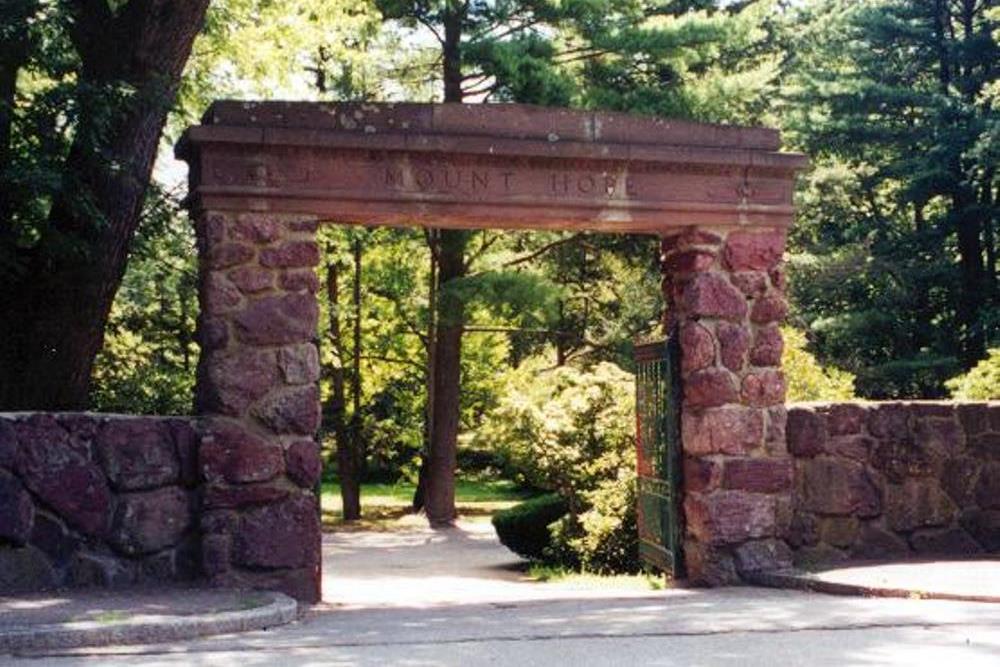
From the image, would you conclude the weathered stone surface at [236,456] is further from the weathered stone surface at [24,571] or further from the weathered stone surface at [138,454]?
the weathered stone surface at [24,571]

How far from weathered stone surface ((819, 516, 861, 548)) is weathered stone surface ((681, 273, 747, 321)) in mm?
1739

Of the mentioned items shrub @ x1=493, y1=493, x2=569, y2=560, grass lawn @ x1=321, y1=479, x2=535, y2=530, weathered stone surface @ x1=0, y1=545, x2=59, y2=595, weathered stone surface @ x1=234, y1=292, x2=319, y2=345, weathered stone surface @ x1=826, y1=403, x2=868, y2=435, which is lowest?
grass lawn @ x1=321, y1=479, x2=535, y2=530

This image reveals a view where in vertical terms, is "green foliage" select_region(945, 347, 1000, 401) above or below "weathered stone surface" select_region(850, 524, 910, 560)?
above

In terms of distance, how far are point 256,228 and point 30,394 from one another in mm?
2735

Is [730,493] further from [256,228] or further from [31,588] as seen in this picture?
[31,588]

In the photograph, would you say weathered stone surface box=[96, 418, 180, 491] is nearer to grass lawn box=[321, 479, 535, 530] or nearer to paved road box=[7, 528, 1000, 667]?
paved road box=[7, 528, 1000, 667]

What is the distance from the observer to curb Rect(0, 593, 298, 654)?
6.19 m

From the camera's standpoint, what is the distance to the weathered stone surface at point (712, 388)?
31.3 feet

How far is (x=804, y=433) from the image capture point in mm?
9828

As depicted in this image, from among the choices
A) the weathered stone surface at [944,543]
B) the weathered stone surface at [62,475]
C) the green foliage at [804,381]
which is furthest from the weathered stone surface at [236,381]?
the green foliage at [804,381]

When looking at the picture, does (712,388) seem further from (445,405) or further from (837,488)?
(445,405)

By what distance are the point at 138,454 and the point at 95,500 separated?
0.39 metres

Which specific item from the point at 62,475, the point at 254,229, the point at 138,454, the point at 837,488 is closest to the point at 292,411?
the point at 138,454

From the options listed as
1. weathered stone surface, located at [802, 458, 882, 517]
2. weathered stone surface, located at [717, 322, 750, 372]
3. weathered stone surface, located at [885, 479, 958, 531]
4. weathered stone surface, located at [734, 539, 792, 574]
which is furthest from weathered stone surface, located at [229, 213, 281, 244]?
weathered stone surface, located at [885, 479, 958, 531]
